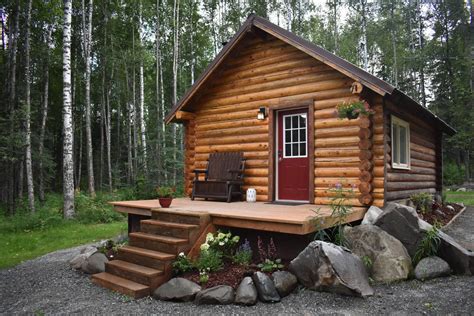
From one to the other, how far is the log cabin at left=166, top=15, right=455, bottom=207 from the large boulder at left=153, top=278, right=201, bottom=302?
11.2 ft

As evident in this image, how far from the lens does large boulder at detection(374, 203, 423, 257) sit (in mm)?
4684

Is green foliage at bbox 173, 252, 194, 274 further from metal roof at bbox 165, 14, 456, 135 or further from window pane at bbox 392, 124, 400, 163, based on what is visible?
window pane at bbox 392, 124, 400, 163

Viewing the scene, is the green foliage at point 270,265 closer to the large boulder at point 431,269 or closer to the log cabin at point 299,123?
the large boulder at point 431,269

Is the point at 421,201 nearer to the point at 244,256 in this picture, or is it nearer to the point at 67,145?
the point at 244,256

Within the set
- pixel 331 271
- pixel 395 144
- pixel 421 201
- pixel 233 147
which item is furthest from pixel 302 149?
pixel 331 271

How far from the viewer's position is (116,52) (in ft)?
61.1

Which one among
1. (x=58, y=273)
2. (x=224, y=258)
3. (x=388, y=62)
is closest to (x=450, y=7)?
(x=388, y=62)

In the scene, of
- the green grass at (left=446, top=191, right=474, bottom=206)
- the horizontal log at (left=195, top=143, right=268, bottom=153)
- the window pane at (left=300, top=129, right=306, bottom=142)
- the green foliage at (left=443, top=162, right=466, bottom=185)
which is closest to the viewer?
the window pane at (left=300, top=129, right=306, bottom=142)

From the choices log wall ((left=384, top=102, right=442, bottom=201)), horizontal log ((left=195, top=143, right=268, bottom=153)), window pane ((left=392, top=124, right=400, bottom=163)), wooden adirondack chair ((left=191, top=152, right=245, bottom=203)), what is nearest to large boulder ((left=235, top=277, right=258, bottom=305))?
wooden adirondack chair ((left=191, top=152, right=245, bottom=203))

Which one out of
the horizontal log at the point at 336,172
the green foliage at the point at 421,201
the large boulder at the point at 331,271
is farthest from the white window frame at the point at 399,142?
the large boulder at the point at 331,271

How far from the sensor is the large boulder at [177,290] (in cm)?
400

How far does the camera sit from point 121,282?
4414 millimetres

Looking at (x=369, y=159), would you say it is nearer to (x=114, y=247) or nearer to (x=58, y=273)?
(x=114, y=247)

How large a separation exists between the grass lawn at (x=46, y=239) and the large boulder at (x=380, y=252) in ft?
17.5
